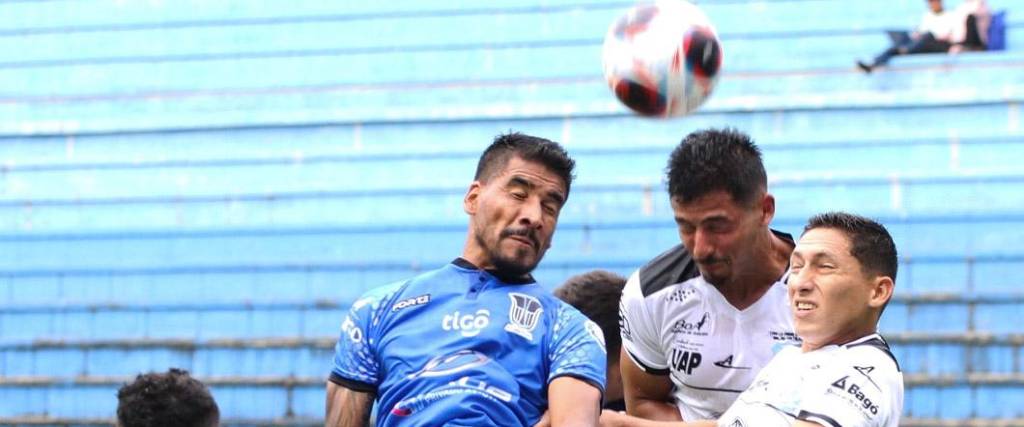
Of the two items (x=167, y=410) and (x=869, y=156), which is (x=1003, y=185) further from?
(x=167, y=410)

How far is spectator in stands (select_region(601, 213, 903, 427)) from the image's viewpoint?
4.31 m

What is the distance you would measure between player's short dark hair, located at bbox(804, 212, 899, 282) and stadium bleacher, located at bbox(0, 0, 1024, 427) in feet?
22.8

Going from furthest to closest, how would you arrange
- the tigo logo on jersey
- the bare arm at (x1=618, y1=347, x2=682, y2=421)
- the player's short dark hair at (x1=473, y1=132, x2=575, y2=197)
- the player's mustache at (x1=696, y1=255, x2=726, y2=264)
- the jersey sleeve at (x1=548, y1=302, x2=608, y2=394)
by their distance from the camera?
the bare arm at (x1=618, y1=347, x2=682, y2=421) < the player's mustache at (x1=696, y1=255, x2=726, y2=264) < the player's short dark hair at (x1=473, y1=132, x2=575, y2=197) < the tigo logo on jersey < the jersey sleeve at (x1=548, y1=302, x2=608, y2=394)

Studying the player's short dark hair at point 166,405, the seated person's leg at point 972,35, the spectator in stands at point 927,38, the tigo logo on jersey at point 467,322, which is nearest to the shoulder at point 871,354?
the tigo logo on jersey at point 467,322

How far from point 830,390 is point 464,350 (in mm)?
1173

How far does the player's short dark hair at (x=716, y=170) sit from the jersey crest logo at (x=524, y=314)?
64 centimetres

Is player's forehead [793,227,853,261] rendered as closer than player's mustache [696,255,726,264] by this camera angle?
Yes

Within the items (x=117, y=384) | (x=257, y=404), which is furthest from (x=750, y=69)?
(x=117, y=384)

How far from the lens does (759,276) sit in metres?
5.54

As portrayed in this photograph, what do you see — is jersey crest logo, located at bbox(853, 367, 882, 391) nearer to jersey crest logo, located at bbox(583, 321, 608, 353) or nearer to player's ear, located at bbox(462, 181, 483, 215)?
jersey crest logo, located at bbox(583, 321, 608, 353)

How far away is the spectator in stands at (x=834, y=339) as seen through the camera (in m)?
4.31

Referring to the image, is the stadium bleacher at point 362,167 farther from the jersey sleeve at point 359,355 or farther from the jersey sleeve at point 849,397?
the jersey sleeve at point 849,397

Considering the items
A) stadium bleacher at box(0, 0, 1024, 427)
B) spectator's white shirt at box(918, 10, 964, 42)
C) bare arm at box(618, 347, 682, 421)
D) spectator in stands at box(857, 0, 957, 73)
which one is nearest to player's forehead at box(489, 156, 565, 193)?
bare arm at box(618, 347, 682, 421)

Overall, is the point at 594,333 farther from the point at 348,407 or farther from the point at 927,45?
the point at 927,45
